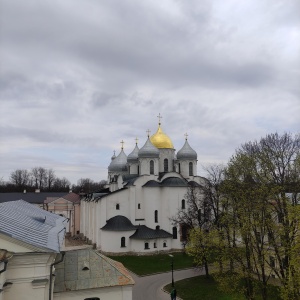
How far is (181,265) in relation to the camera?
102ft

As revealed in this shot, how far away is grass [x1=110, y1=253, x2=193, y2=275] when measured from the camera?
29.4 m

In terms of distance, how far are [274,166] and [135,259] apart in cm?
2089

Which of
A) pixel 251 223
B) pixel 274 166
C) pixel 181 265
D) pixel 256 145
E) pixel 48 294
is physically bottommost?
pixel 181 265

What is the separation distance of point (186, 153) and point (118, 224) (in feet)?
47.2

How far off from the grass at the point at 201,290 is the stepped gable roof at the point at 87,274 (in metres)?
8.86

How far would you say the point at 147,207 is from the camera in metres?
38.8

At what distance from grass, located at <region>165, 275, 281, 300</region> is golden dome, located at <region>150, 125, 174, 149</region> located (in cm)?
2192

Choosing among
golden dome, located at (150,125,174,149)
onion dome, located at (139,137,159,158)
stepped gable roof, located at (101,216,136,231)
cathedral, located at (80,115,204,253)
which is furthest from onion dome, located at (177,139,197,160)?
stepped gable roof, located at (101,216,136,231)

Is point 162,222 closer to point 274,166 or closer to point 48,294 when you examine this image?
point 274,166

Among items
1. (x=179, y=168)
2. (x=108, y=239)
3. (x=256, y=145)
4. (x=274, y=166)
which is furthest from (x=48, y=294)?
(x=179, y=168)

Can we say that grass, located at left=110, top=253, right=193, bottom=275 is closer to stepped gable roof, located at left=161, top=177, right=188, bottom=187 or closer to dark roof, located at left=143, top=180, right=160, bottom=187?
stepped gable roof, located at left=161, top=177, right=188, bottom=187

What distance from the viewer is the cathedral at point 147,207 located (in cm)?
3625

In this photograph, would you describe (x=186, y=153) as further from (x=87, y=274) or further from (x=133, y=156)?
(x=87, y=274)

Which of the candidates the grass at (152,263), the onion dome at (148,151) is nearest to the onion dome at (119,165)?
the onion dome at (148,151)
